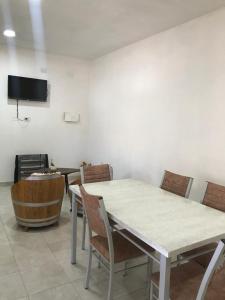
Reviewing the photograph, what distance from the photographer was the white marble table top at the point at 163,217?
151cm

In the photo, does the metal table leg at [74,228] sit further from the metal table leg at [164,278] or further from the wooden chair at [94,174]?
the metal table leg at [164,278]

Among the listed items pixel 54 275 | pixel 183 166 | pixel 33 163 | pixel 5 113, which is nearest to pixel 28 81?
pixel 5 113

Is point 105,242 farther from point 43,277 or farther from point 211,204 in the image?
point 211,204

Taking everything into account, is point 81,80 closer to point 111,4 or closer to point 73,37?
point 73,37

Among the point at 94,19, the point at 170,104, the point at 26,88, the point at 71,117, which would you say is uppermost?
the point at 94,19

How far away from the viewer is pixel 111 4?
9.34 ft

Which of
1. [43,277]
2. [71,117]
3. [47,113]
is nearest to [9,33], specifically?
[47,113]

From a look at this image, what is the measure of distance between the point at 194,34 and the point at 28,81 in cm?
339

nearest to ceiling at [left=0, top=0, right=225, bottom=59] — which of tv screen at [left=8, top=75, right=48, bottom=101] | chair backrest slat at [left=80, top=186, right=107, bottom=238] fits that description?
tv screen at [left=8, top=75, right=48, bottom=101]

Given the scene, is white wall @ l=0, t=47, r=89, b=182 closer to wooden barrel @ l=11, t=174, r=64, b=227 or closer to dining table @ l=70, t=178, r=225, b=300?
wooden barrel @ l=11, t=174, r=64, b=227

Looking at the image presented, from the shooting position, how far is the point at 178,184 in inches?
103

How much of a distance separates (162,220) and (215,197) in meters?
0.70

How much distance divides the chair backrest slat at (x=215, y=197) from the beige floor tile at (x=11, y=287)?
1.78 m

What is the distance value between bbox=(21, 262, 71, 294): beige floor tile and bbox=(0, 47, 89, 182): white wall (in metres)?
3.18
